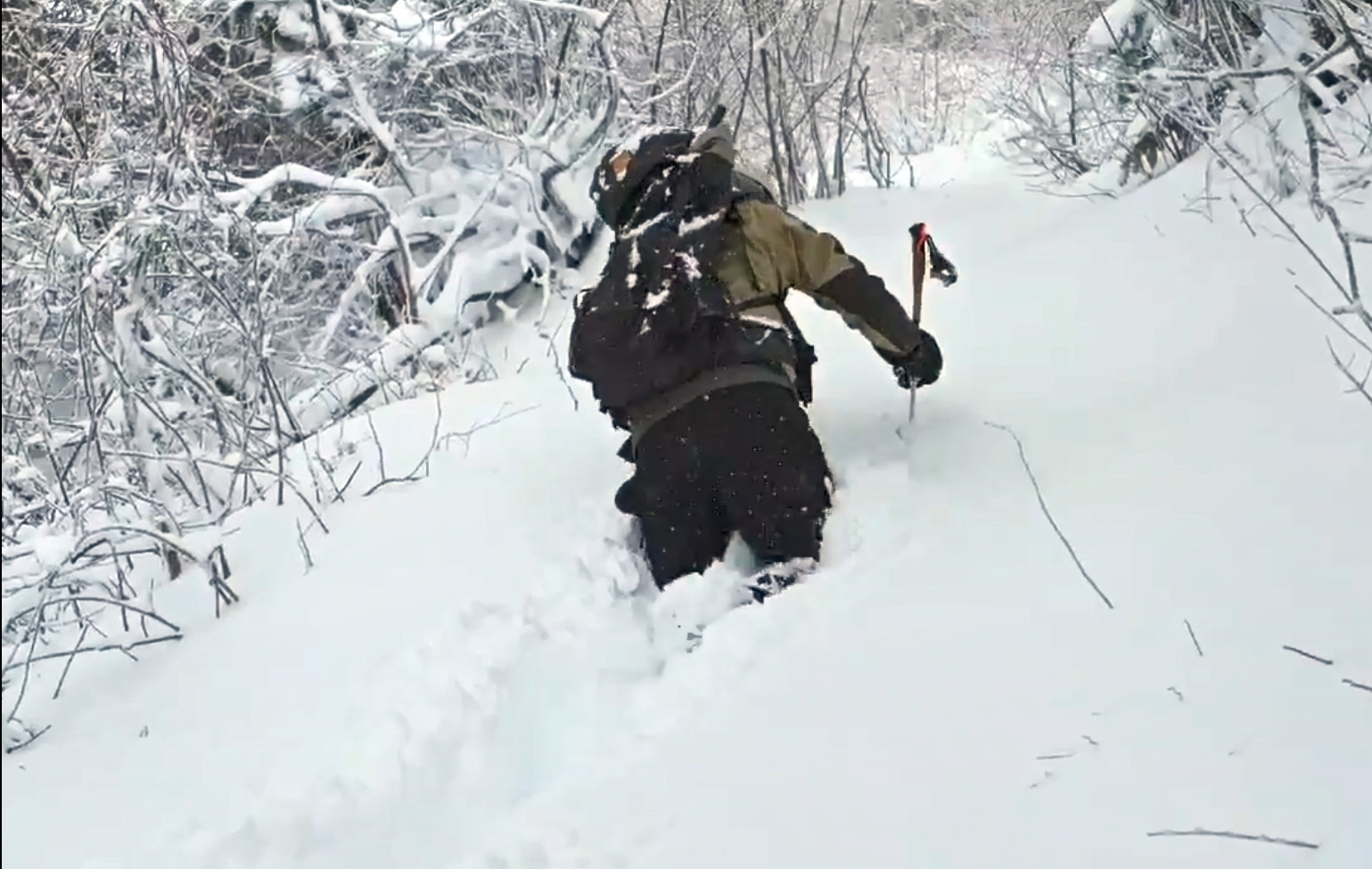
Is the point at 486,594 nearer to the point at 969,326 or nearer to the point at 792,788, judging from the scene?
the point at 792,788

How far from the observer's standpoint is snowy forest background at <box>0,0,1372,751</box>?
10.6 feet

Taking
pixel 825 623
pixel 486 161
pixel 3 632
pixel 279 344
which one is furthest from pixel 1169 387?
pixel 486 161

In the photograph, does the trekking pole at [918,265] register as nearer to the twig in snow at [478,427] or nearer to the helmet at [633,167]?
the helmet at [633,167]

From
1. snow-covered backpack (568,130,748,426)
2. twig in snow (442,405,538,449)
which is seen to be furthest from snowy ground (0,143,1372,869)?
snow-covered backpack (568,130,748,426)

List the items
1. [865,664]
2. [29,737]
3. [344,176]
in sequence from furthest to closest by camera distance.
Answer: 1. [344,176]
2. [29,737]
3. [865,664]

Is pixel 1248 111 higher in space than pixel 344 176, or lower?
higher

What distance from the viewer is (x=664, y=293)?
338cm

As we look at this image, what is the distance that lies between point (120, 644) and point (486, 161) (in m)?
5.50

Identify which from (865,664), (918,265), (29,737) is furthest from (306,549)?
(918,265)

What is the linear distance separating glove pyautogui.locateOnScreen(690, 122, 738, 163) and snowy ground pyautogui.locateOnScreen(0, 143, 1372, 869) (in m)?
1.03

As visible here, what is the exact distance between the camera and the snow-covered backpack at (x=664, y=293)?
3.38 meters

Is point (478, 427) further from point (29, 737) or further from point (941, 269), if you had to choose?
point (29, 737)

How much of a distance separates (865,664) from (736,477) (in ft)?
3.31

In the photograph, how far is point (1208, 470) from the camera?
2.74 meters
